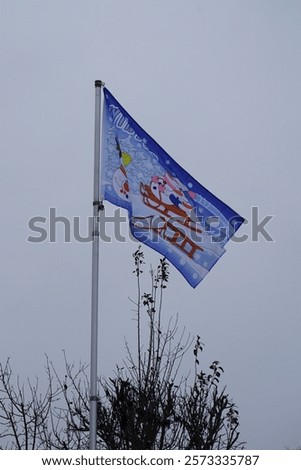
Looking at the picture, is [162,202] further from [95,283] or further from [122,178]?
[95,283]

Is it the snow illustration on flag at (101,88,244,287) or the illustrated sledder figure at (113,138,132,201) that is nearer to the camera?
the snow illustration on flag at (101,88,244,287)

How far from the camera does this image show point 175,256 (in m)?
13.8

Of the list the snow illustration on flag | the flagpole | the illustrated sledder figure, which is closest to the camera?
the flagpole

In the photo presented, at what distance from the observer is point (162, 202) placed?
14031 mm

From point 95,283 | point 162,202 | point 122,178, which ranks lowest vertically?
point 95,283

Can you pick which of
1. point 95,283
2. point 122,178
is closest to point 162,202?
point 122,178

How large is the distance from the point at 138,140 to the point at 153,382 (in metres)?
8.21

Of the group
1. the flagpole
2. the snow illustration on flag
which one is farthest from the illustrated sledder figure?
the flagpole

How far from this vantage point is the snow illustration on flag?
546 inches

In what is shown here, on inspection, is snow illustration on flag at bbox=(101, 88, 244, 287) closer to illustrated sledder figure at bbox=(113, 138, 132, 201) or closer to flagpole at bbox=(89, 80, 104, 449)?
illustrated sledder figure at bbox=(113, 138, 132, 201)

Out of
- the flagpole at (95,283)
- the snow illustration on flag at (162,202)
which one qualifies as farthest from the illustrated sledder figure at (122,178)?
the flagpole at (95,283)

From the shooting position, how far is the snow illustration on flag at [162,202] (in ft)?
45.5
